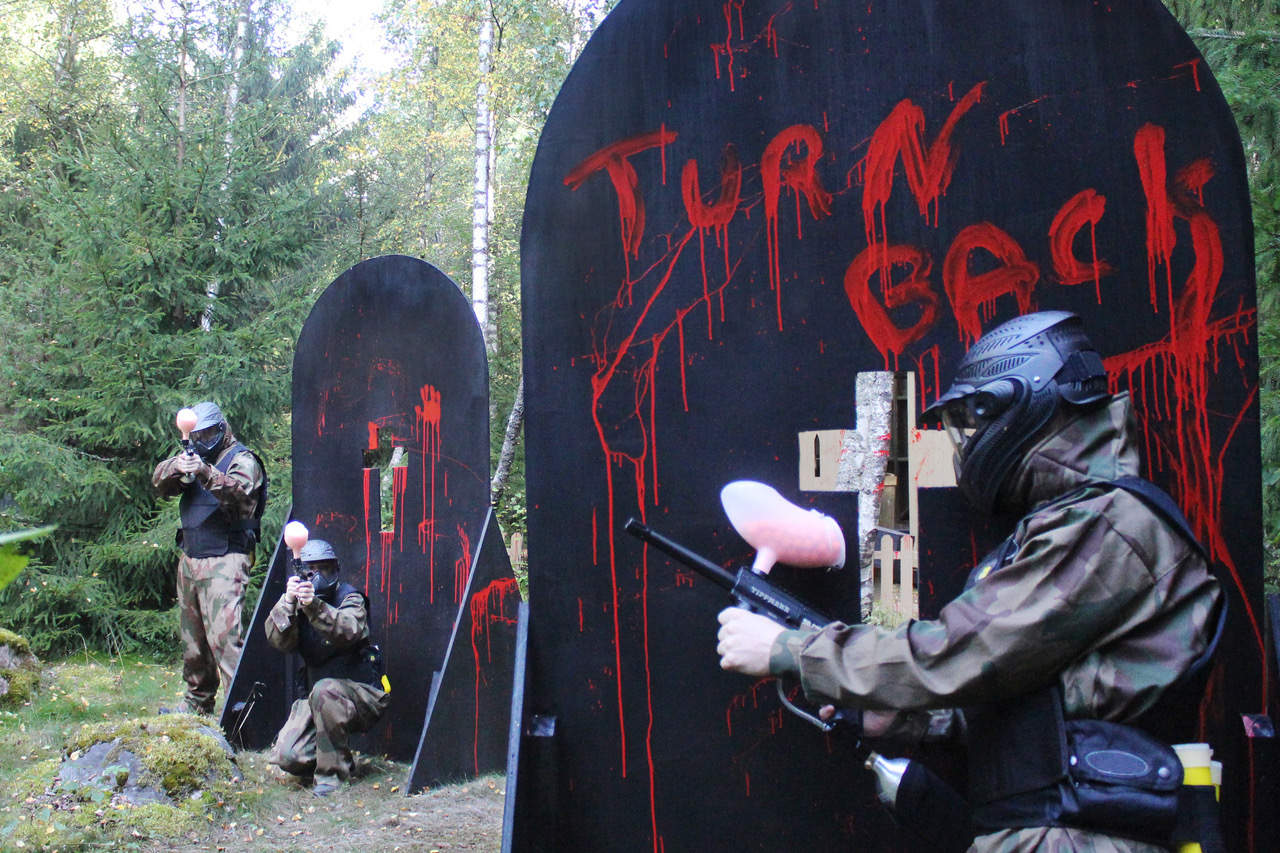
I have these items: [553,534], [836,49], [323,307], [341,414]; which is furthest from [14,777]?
[836,49]

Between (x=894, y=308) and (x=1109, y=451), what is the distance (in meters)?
0.72

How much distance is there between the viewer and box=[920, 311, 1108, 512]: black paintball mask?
73.2 inches

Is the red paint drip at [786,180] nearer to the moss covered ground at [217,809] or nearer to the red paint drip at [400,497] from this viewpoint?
the moss covered ground at [217,809]

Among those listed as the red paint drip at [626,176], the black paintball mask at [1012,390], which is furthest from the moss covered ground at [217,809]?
the black paintball mask at [1012,390]

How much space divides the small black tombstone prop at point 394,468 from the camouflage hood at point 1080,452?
13.6 ft

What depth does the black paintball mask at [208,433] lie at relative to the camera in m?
6.41

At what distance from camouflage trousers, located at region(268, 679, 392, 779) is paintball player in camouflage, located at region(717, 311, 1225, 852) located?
412 centimetres

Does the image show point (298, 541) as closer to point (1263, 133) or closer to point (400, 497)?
point (400, 497)

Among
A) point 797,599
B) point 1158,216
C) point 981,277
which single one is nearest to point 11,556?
point 797,599

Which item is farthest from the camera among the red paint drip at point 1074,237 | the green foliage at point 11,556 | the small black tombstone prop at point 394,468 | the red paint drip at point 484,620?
the small black tombstone prop at point 394,468

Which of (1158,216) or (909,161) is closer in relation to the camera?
(1158,216)

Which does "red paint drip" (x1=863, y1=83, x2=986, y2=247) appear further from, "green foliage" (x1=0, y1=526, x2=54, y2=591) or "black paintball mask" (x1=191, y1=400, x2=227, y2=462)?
"black paintball mask" (x1=191, y1=400, x2=227, y2=462)

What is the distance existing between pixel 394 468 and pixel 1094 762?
4.92 meters

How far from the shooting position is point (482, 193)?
1427cm
